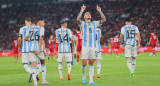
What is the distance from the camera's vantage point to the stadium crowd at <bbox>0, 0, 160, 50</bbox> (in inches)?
1885

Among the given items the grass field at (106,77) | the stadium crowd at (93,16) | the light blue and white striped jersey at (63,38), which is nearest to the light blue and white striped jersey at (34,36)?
the grass field at (106,77)

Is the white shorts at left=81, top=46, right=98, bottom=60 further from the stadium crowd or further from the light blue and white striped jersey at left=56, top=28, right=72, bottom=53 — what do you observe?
the stadium crowd

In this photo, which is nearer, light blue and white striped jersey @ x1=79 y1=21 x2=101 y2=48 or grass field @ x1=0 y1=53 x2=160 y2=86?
light blue and white striped jersey @ x1=79 y1=21 x2=101 y2=48

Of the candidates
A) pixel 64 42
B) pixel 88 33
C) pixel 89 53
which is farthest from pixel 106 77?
pixel 88 33

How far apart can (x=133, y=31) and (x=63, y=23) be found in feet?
10.1

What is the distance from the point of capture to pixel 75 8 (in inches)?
2226

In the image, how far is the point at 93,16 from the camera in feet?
176

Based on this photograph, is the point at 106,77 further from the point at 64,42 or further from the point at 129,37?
the point at 64,42

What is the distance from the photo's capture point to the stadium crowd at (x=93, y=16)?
47.9m

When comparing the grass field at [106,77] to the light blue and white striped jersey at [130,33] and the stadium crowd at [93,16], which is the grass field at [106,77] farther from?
the stadium crowd at [93,16]

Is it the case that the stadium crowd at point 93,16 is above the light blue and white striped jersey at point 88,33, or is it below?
above

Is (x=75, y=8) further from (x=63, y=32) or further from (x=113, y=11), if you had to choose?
(x=63, y=32)

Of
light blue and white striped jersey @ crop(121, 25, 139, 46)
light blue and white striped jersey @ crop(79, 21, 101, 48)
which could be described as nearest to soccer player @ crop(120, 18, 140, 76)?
light blue and white striped jersey @ crop(121, 25, 139, 46)

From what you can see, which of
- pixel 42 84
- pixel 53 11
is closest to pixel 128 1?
pixel 53 11
